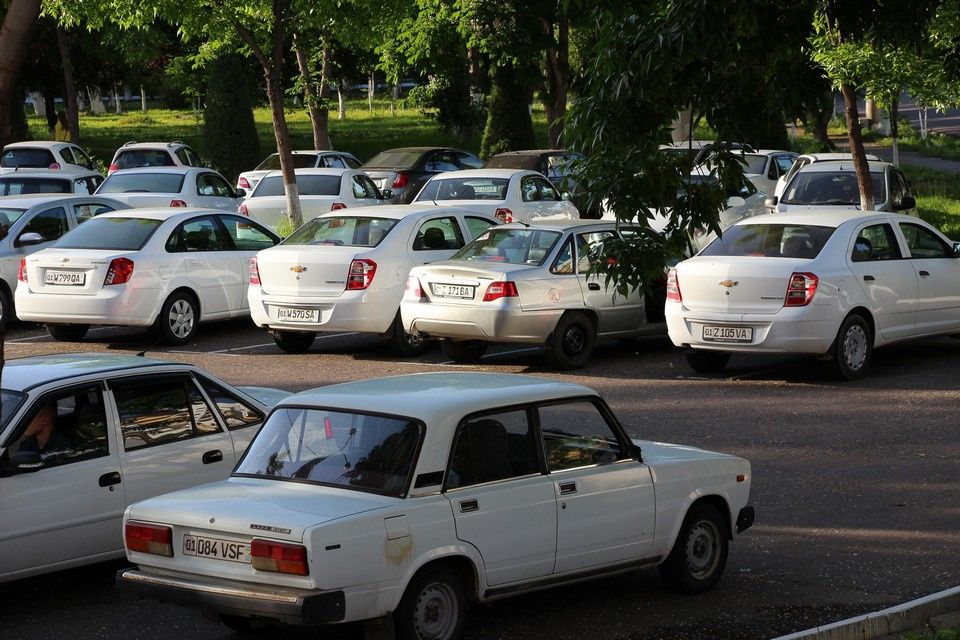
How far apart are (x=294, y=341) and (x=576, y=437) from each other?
1004cm

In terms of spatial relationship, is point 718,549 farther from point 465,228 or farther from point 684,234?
point 465,228

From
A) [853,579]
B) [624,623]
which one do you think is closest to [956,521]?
[853,579]

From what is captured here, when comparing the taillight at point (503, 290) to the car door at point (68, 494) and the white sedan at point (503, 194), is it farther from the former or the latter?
the white sedan at point (503, 194)

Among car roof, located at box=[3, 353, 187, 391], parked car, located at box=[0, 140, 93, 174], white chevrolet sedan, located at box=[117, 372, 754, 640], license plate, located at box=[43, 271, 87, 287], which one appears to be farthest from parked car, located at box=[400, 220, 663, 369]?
parked car, located at box=[0, 140, 93, 174]

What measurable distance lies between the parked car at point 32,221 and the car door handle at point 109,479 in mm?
11157

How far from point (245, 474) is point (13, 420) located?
149 cm

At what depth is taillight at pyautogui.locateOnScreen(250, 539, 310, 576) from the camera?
6.12 m

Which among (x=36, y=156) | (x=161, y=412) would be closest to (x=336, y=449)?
(x=161, y=412)

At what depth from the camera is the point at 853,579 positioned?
8.16 meters

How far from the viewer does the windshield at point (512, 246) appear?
15562 millimetres

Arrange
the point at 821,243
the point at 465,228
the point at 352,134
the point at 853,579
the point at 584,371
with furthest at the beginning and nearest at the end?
1. the point at 352,134
2. the point at 465,228
3. the point at 584,371
4. the point at 821,243
5. the point at 853,579

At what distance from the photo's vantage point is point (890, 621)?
273 inches

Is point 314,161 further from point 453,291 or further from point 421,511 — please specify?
point 421,511

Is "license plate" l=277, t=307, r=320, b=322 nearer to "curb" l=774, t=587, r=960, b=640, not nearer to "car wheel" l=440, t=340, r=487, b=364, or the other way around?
"car wheel" l=440, t=340, r=487, b=364
